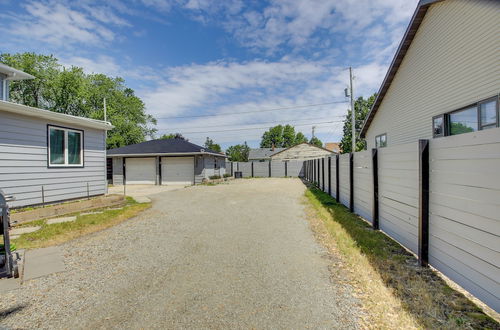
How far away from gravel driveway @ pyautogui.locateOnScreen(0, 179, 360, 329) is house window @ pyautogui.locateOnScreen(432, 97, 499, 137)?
5079 mm

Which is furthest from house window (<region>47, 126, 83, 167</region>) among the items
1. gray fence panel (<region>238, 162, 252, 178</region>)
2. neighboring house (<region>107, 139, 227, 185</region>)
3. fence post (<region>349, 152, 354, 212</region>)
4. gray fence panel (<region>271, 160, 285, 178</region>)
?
gray fence panel (<region>271, 160, 285, 178</region>)

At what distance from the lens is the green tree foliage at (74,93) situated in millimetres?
28859

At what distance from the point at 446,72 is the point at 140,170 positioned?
19.5 meters

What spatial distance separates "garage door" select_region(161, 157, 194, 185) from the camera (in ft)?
59.7

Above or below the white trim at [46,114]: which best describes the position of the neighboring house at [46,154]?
below

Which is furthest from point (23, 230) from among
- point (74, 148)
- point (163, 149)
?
point (163, 149)

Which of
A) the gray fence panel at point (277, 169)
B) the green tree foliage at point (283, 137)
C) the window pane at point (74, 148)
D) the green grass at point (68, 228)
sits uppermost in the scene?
the green tree foliage at point (283, 137)

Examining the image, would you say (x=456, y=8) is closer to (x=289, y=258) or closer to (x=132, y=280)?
(x=289, y=258)

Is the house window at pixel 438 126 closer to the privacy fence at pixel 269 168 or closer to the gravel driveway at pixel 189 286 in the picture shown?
the gravel driveway at pixel 189 286

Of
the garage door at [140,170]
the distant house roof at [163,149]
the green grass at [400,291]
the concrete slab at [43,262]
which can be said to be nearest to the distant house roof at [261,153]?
the distant house roof at [163,149]

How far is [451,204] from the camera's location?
2729mm

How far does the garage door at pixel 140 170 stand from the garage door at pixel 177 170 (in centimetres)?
92

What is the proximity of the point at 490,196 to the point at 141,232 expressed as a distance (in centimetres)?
597

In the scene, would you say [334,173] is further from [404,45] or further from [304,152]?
[304,152]
